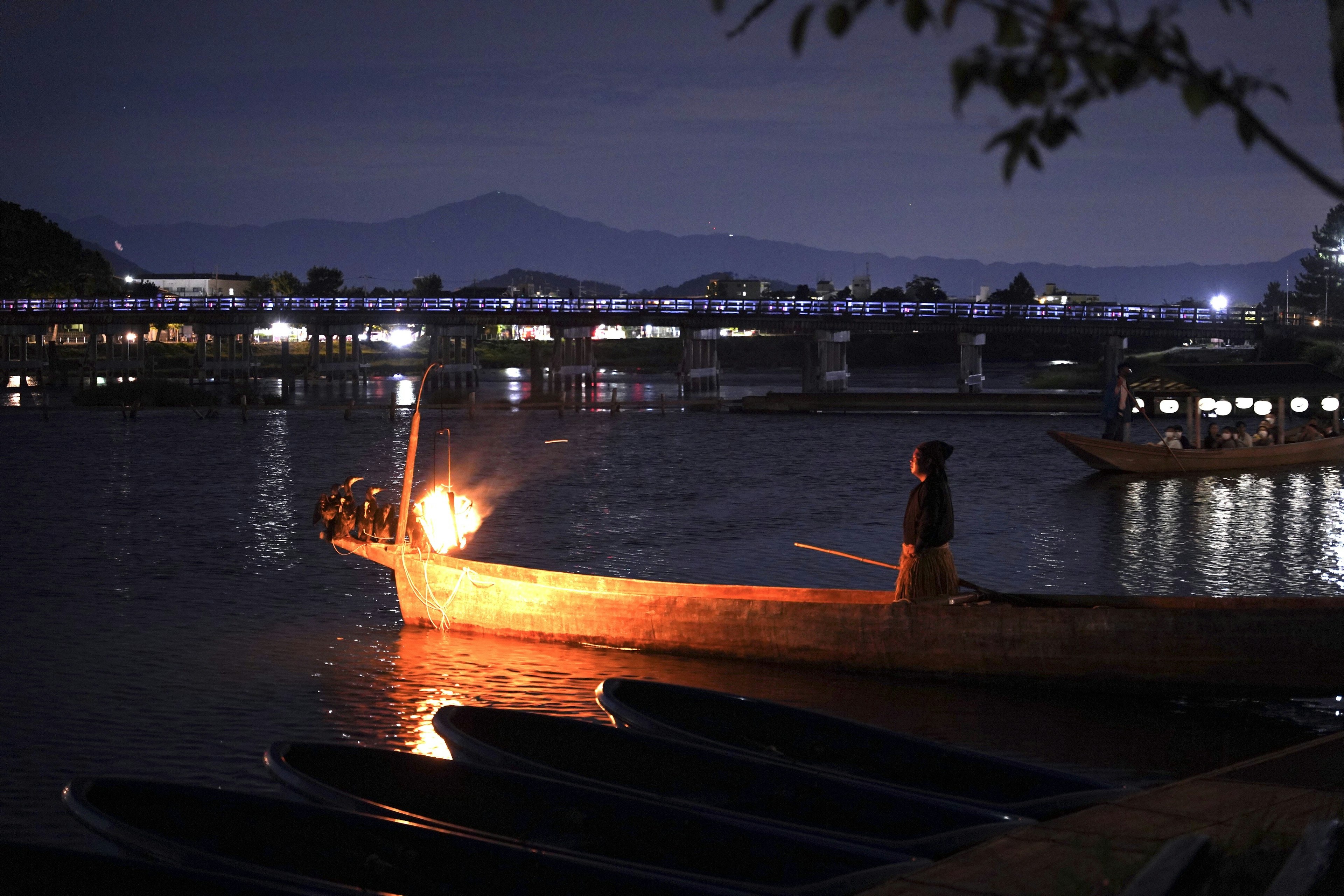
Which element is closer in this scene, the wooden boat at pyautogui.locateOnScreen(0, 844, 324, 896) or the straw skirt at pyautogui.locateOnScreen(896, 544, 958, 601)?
the wooden boat at pyautogui.locateOnScreen(0, 844, 324, 896)

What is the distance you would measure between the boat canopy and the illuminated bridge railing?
44.8 meters

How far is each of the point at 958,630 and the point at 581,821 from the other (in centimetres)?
624

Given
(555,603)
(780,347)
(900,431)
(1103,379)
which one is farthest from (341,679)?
(780,347)

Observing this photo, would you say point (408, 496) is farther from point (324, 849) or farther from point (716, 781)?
point (324, 849)

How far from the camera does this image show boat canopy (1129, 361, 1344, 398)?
47.7 metres

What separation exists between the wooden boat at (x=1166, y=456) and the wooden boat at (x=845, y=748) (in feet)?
95.1

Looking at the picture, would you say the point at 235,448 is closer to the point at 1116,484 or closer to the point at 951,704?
the point at 1116,484

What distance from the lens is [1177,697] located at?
13273 mm

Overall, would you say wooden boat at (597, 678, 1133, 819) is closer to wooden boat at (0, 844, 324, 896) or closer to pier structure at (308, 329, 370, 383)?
wooden boat at (0, 844, 324, 896)

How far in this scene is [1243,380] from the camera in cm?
5091

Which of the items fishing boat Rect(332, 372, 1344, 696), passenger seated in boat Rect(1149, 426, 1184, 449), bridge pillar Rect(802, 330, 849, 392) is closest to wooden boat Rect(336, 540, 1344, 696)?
fishing boat Rect(332, 372, 1344, 696)

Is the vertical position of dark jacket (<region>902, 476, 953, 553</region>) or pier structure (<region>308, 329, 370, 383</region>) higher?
pier structure (<region>308, 329, 370, 383</region>)

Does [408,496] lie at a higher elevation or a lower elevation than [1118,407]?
lower

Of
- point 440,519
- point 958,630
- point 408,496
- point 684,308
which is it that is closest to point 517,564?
point 408,496
